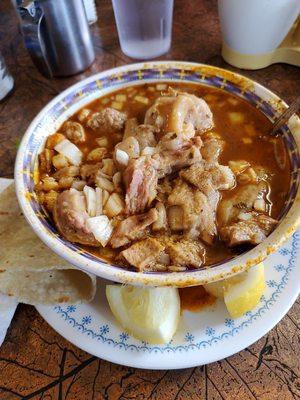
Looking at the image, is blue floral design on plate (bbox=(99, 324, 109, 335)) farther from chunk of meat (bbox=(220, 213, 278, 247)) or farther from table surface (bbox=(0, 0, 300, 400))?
chunk of meat (bbox=(220, 213, 278, 247))

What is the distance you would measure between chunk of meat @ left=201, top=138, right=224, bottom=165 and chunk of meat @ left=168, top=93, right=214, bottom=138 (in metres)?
0.08

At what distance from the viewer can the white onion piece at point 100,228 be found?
1.40 m

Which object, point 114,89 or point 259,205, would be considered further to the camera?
point 114,89

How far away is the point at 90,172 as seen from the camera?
1.60 metres

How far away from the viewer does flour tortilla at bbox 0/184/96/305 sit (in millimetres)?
1501

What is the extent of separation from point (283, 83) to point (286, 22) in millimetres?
357

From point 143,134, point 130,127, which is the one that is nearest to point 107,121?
point 130,127

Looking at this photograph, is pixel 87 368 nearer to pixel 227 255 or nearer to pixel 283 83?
pixel 227 255

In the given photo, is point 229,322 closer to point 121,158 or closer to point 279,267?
point 279,267

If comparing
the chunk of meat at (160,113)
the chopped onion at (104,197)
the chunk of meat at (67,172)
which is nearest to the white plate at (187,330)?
the chopped onion at (104,197)

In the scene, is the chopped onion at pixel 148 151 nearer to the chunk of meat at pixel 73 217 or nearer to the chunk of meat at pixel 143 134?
the chunk of meat at pixel 143 134

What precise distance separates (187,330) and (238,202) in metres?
0.53

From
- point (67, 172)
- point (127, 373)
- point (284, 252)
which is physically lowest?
point (127, 373)

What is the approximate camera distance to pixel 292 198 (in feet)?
4.83
